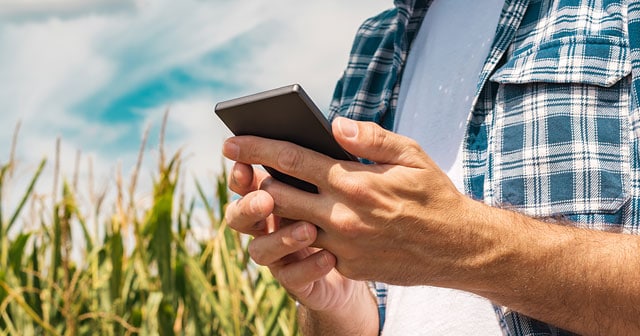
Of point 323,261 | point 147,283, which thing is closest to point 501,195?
point 323,261

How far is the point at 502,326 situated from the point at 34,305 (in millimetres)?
1827

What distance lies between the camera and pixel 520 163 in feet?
3.76

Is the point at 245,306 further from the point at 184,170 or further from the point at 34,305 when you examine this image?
the point at 34,305

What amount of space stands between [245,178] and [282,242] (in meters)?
0.09

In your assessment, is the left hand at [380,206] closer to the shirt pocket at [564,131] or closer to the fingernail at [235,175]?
the fingernail at [235,175]

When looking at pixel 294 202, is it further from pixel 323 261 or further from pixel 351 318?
pixel 351 318

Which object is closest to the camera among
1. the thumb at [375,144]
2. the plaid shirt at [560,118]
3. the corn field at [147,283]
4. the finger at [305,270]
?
the thumb at [375,144]

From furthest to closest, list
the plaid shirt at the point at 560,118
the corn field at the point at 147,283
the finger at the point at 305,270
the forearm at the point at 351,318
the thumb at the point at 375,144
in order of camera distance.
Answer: the corn field at the point at 147,283, the forearm at the point at 351,318, the plaid shirt at the point at 560,118, the finger at the point at 305,270, the thumb at the point at 375,144

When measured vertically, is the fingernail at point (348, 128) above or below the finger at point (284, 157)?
above

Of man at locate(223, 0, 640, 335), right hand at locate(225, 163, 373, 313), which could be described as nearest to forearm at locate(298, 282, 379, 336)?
man at locate(223, 0, 640, 335)

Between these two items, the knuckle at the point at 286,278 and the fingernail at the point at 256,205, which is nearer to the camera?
the fingernail at the point at 256,205

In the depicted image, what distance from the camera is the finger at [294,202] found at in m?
0.85

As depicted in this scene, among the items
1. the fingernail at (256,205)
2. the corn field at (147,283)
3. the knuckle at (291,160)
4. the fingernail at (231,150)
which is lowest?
the corn field at (147,283)

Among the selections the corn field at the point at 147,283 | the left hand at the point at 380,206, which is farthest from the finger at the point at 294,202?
the corn field at the point at 147,283
